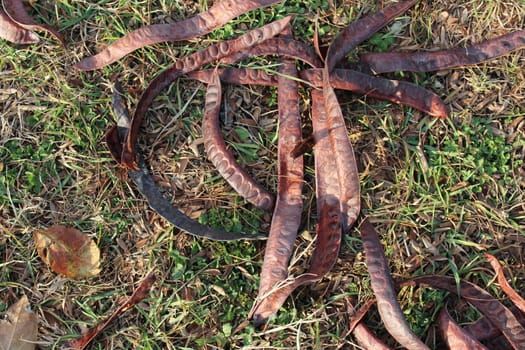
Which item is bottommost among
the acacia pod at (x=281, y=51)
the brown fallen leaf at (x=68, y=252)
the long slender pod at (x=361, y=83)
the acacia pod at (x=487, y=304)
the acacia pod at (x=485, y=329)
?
the acacia pod at (x=485, y=329)

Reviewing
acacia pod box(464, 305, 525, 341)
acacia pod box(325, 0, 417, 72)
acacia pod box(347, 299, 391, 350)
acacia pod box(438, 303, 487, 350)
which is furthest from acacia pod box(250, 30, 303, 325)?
acacia pod box(464, 305, 525, 341)

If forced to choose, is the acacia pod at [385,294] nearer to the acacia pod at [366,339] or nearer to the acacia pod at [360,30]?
the acacia pod at [366,339]

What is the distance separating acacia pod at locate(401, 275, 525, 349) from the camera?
11.3 ft

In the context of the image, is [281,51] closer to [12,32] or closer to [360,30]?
[360,30]

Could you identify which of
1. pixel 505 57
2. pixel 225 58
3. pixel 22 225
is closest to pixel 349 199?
pixel 225 58

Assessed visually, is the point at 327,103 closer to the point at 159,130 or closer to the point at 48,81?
the point at 159,130

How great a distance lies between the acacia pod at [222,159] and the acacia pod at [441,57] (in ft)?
3.37

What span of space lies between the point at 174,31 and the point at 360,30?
1267 millimetres

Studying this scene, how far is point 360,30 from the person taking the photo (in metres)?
3.88

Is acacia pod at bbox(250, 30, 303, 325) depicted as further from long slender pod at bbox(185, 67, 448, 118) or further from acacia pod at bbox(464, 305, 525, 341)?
acacia pod at bbox(464, 305, 525, 341)

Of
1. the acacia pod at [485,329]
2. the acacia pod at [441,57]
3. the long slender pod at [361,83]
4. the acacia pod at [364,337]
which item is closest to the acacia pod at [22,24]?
the long slender pod at [361,83]

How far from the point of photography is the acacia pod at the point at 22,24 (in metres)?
3.82

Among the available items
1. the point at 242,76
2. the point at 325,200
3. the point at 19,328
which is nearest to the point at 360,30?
the point at 242,76

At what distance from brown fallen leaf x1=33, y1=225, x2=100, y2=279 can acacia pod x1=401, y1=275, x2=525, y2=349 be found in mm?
1958
